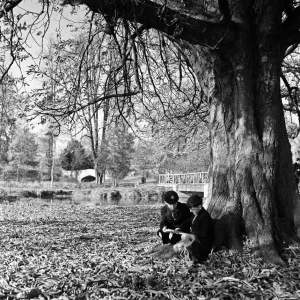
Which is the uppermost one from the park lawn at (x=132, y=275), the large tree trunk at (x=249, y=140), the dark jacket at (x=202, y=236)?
the large tree trunk at (x=249, y=140)

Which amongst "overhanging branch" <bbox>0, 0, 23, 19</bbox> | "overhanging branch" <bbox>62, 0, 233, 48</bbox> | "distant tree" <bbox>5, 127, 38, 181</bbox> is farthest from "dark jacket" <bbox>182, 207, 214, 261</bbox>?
"distant tree" <bbox>5, 127, 38, 181</bbox>

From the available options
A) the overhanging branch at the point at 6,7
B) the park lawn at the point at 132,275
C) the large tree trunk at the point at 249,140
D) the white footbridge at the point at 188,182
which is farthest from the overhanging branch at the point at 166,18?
the white footbridge at the point at 188,182

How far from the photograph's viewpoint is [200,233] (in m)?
4.26

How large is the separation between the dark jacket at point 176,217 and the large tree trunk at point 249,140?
363 millimetres

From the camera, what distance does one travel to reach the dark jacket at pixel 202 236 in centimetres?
408

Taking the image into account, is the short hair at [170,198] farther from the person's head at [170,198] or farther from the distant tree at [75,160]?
the distant tree at [75,160]

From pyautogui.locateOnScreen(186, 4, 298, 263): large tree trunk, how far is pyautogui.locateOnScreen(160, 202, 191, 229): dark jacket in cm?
36

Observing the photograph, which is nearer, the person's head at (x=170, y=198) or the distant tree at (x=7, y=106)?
the person's head at (x=170, y=198)

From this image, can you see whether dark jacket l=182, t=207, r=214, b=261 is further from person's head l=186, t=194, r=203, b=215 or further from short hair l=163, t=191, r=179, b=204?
short hair l=163, t=191, r=179, b=204

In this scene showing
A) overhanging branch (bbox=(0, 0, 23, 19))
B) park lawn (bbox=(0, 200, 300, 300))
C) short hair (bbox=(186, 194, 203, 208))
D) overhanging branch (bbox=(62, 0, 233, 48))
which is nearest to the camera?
park lawn (bbox=(0, 200, 300, 300))

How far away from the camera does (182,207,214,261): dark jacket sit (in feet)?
13.4

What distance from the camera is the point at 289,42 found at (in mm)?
5230

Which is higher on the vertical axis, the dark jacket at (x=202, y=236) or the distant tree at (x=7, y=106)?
the distant tree at (x=7, y=106)

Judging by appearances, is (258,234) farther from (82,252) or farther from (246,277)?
(82,252)
